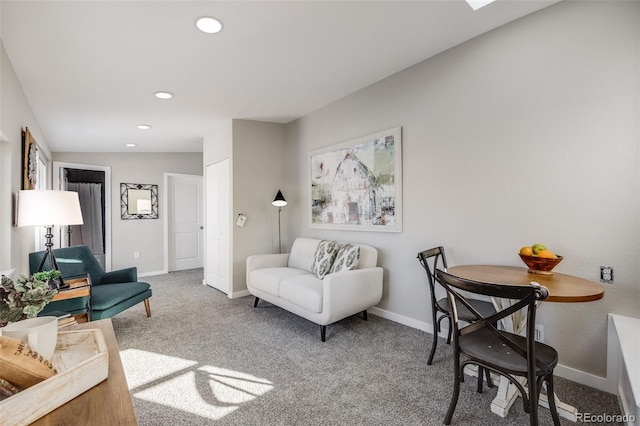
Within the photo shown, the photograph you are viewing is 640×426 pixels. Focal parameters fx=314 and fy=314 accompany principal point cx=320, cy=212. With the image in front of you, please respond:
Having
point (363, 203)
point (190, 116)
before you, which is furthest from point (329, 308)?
point (190, 116)

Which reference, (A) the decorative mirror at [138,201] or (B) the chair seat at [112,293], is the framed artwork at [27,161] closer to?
(B) the chair seat at [112,293]

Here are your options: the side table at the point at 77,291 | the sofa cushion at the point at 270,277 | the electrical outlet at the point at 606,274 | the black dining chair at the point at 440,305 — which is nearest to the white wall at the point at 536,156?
the electrical outlet at the point at 606,274

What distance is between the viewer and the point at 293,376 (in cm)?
220

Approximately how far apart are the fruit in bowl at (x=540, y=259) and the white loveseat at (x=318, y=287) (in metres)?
1.39

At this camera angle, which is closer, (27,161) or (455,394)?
(455,394)

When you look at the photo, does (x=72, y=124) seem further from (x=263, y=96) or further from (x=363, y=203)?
(x=363, y=203)

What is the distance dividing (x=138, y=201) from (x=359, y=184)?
4570mm

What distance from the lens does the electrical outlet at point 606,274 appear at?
1918 millimetres

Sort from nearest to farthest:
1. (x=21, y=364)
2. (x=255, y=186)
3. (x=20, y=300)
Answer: (x=21, y=364) → (x=20, y=300) → (x=255, y=186)

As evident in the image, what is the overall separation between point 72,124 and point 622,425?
5963 millimetres

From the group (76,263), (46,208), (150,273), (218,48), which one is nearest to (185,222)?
(150,273)

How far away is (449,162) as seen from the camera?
108 inches

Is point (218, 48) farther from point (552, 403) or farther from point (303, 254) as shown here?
point (552, 403)

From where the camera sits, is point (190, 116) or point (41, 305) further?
point (190, 116)
